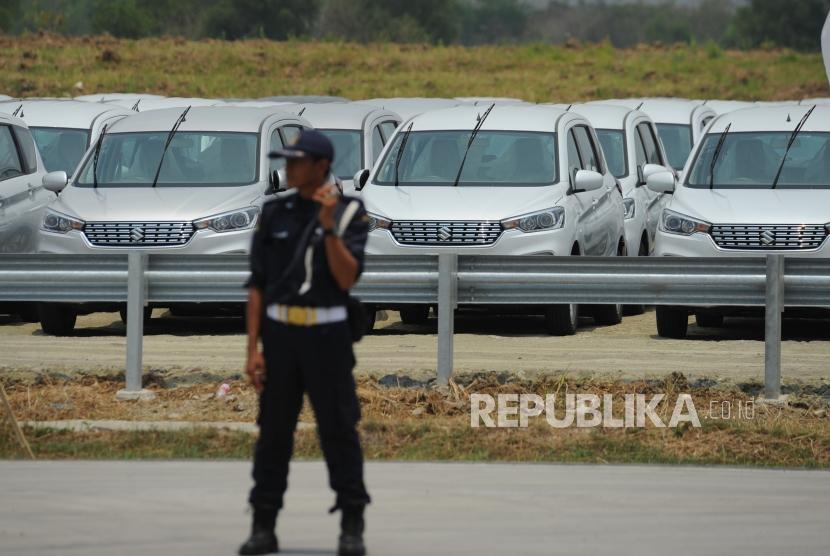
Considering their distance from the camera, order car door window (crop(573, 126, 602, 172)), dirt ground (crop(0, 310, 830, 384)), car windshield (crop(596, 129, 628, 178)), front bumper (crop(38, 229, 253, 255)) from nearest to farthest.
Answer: dirt ground (crop(0, 310, 830, 384)) → front bumper (crop(38, 229, 253, 255)) → car door window (crop(573, 126, 602, 172)) → car windshield (crop(596, 129, 628, 178))

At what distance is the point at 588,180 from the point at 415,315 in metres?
1.96

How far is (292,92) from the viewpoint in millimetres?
50625

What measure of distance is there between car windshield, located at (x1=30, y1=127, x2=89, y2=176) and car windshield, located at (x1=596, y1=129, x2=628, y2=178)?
5.65 m

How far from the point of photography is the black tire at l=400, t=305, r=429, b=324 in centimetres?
1555

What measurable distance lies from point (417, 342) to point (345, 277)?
7308 mm

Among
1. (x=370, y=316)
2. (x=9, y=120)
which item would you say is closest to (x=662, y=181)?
(x=370, y=316)

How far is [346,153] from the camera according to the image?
61.2ft

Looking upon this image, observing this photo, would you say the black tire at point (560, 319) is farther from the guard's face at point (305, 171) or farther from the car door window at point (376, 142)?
the guard's face at point (305, 171)

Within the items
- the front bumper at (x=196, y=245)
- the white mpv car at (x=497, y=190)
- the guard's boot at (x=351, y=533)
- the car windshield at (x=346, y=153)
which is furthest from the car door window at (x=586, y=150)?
the guard's boot at (x=351, y=533)

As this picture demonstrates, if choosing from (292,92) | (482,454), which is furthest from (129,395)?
(292,92)

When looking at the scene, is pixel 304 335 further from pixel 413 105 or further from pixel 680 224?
pixel 413 105

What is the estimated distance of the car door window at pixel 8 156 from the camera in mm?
16531

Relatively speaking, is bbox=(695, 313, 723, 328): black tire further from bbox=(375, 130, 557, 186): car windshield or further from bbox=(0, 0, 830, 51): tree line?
bbox=(0, 0, 830, 51): tree line

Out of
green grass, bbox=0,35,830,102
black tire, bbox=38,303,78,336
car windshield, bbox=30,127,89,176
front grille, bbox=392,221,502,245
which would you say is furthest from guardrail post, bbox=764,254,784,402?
green grass, bbox=0,35,830,102
